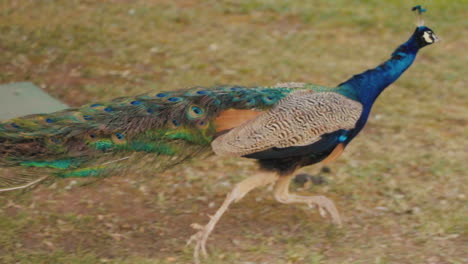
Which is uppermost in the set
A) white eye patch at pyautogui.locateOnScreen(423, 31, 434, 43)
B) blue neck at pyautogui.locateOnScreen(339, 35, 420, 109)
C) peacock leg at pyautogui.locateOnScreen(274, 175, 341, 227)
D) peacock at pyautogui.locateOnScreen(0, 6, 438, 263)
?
white eye patch at pyautogui.locateOnScreen(423, 31, 434, 43)

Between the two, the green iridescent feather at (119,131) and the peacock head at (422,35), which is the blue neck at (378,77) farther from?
the green iridescent feather at (119,131)

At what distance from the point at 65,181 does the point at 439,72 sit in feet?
11.4

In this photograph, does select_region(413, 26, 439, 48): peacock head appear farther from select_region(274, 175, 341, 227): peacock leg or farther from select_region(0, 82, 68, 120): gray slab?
select_region(0, 82, 68, 120): gray slab

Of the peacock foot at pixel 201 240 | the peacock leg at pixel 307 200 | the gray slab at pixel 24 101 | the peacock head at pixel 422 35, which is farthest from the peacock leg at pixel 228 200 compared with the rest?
the gray slab at pixel 24 101

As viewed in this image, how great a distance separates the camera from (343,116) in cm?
374

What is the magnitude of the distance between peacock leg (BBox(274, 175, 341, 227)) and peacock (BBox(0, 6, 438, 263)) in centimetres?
14

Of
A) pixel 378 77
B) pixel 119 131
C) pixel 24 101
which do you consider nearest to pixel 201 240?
pixel 119 131

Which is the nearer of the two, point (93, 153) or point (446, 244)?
point (93, 153)

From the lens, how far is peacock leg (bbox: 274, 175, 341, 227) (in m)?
4.00

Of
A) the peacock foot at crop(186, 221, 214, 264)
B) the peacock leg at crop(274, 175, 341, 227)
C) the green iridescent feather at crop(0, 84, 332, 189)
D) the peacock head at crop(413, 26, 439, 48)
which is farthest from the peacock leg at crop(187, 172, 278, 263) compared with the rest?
the peacock head at crop(413, 26, 439, 48)

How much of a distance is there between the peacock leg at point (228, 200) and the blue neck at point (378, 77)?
24.7 inches

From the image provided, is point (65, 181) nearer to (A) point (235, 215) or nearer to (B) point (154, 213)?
(B) point (154, 213)

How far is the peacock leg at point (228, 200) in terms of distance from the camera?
3.68 metres

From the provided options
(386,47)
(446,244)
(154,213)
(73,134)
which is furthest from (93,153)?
(386,47)
